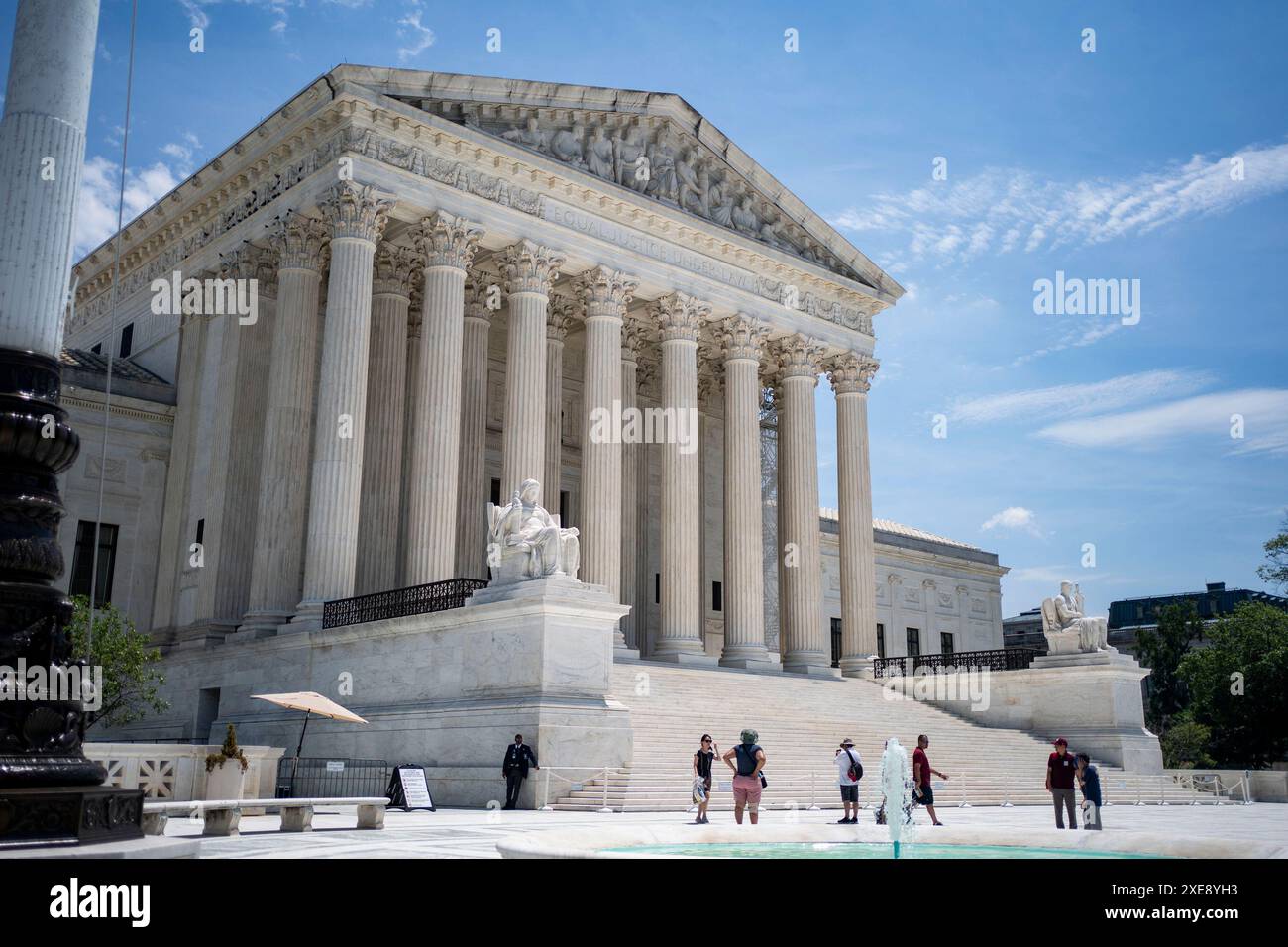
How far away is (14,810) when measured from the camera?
24.3ft

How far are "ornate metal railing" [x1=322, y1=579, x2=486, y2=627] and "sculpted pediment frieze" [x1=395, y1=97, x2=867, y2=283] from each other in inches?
534

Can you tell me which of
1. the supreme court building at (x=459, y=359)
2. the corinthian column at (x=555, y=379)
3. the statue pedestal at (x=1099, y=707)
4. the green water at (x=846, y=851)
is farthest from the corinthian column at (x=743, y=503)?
the green water at (x=846, y=851)

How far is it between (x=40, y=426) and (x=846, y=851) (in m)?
9.35

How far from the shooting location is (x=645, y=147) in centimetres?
3950

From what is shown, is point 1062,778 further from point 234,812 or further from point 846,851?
point 234,812

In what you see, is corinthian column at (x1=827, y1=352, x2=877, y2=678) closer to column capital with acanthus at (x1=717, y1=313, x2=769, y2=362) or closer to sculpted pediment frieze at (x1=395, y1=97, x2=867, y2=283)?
sculpted pediment frieze at (x1=395, y1=97, x2=867, y2=283)

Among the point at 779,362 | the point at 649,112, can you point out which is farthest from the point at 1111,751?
the point at 649,112

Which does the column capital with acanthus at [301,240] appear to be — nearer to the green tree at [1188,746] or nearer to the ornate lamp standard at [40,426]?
the ornate lamp standard at [40,426]

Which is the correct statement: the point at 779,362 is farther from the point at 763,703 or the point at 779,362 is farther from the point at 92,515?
the point at 92,515

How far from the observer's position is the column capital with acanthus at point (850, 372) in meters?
44.8

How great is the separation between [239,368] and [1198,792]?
Answer: 96.9 feet

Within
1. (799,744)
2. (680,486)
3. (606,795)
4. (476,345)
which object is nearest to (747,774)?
(606,795)

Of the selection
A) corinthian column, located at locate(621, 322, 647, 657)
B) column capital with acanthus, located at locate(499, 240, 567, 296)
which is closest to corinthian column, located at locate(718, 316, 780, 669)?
corinthian column, located at locate(621, 322, 647, 657)

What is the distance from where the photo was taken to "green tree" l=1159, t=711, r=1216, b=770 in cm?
5177
